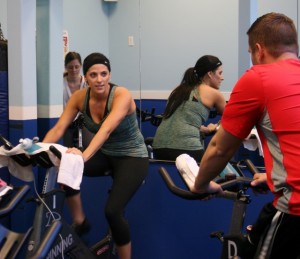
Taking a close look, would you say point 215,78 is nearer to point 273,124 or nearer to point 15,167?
point 15,167

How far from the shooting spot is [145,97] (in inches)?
198

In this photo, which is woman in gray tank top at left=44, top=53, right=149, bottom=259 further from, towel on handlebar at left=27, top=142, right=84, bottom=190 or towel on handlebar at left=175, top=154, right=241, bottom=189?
towel on handlebar at left=175, top=154, right=241, bottom=189

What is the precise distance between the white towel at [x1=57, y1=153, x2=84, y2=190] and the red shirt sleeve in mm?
893

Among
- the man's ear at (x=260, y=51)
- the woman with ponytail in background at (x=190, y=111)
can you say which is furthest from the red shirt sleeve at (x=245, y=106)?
the woman with ponytail in background at (x=190, y=111)

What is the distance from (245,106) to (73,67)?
2952 millimetres

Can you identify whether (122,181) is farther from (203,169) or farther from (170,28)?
(170,28)

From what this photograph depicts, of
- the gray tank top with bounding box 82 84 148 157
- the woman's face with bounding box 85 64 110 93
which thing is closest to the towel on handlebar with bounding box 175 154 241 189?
the gray tank top with bounding box 82 84 148 157

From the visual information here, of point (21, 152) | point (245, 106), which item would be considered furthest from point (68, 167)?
point (245, 106)

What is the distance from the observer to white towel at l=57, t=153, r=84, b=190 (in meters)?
2.07

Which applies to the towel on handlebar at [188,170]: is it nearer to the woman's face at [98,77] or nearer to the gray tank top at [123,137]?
the gray tank top at [123,137]

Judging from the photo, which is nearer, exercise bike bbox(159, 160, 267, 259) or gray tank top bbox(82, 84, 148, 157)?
exercise bike bbox(159, 160, 267, 259)

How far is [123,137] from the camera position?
2729mm

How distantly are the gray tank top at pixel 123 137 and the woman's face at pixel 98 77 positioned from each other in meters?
0.06

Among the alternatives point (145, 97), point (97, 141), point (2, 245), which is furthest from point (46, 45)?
point (2, 245)
